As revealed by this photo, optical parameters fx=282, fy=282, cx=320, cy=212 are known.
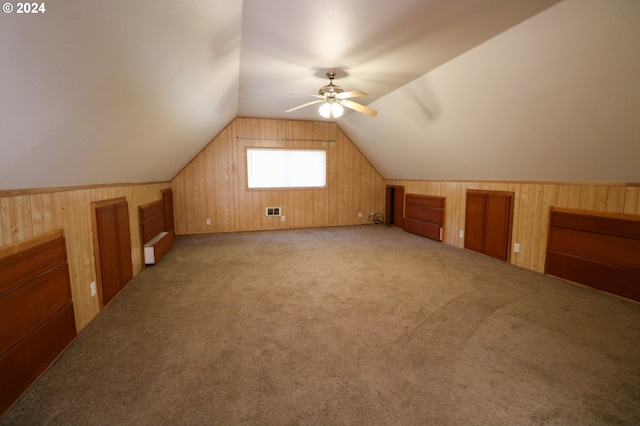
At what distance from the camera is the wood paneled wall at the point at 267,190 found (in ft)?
19.9

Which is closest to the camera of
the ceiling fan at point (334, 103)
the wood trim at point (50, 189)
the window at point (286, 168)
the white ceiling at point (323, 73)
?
the white ceiling at point (323, 73)

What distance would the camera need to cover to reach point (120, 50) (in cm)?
152

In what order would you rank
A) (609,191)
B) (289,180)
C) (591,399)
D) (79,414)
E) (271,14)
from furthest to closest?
(289,180) → (609,191) → (271,14) → (591,399) → (79,414)

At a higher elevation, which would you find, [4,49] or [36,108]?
[4,49]

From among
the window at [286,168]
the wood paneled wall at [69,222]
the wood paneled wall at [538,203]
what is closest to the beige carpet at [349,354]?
the wood paneled wall at [69,222]

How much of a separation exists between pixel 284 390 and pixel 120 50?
2120 mm

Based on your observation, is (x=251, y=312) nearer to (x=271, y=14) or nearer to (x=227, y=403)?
(x=227, y=403)

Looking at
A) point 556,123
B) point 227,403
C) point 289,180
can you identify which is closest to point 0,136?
point 227,403

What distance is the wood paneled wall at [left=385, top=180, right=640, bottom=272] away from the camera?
295 centimetres

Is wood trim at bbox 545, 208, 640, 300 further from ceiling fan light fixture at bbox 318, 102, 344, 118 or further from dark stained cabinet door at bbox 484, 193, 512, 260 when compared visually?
ceiling fan light fixture at bbox 318, 102, 344, 118

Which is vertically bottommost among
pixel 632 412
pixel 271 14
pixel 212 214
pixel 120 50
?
pixel 632 412

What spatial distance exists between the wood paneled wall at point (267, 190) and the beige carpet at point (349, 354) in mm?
2761

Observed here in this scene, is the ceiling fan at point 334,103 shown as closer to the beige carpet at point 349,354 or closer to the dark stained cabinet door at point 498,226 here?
the beige carpet at point 349,354

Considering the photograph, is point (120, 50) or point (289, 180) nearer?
point (120, 50)
